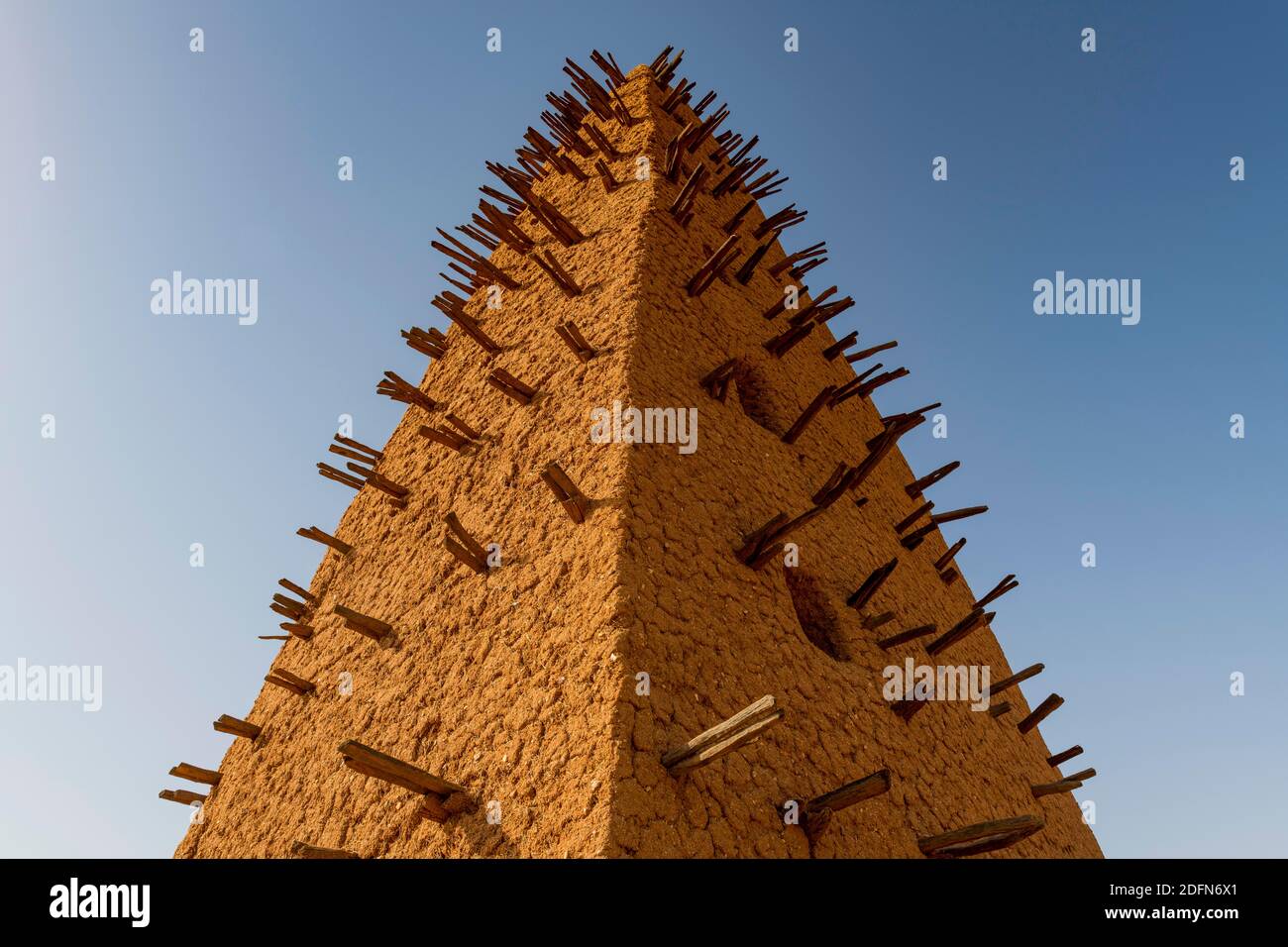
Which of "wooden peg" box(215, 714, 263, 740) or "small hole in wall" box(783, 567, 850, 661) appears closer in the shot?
"small hole in wall" box(783, 567, 850, 661)

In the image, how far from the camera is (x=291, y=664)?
764 centimetres

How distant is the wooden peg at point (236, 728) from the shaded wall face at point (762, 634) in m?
4.82

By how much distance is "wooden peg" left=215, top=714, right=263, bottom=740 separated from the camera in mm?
7285

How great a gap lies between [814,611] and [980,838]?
220 centimetres

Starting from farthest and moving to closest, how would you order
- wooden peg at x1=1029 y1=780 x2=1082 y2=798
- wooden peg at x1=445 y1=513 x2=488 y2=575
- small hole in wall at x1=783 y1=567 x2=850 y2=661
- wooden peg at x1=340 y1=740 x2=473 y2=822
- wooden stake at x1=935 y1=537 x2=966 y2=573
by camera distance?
wooden stake at x1=935 y1=537 x2=966 y2=573
wooden peg at x1=1029 y1=780 x2=1082 y2=798
small hole in wall at x1=783 y1=567 x2=850 y2=661
wooden peg at x1=445 y1=513 x2=488 y2=575
wooden peg at x1=340 y1=740 x2=473 y2=822

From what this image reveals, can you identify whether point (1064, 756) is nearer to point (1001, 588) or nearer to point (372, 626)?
point (1001, 588)

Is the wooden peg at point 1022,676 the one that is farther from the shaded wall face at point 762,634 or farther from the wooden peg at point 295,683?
the wooden peg at point 295,683

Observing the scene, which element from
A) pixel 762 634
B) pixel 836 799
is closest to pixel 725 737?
pixel 836 799

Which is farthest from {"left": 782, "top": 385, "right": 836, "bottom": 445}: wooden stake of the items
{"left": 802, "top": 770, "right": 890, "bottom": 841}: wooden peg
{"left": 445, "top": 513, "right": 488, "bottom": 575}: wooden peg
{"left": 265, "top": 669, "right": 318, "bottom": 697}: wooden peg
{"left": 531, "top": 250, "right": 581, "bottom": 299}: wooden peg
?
{"left": 265, "top": 669, "right": 318, "bottom": 697}: wooden peg

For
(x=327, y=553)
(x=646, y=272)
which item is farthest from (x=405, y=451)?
(x=646, y=272)

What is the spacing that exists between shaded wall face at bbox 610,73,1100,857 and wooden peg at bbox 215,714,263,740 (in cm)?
482

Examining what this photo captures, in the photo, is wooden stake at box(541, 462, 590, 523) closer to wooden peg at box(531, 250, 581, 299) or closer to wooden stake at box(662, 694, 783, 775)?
wooden stake at box(662, 694, 783, 775)

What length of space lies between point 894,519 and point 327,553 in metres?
6.40

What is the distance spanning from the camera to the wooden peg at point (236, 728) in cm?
729
